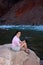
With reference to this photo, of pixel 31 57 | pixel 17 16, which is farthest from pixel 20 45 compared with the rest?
pixel 17 16

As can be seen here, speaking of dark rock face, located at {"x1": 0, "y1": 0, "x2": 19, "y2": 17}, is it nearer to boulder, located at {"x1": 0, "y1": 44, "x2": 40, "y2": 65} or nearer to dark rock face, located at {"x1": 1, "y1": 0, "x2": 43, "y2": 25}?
dark rock face, located at {"x1": 1, "y1": 0, "x2": 43, "y2": 25}

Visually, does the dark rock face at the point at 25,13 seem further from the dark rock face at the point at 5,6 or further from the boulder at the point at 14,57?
the boulder at the point at 14,57

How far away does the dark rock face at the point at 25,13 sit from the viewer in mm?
34869

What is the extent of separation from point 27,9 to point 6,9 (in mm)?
2567

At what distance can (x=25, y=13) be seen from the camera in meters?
37.0

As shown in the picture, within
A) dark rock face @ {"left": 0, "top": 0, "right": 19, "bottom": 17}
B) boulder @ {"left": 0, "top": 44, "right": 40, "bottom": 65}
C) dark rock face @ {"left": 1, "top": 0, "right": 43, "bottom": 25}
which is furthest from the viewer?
dark rock face @ {"left": 0, "top": 0, "right": 19, "bottom": 17}

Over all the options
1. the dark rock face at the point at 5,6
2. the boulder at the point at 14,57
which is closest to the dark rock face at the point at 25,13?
the dark rock face at the point at 5,6

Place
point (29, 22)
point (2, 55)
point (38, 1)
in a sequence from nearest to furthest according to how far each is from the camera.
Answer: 1. point (2, 55)
2. point (29, 22)
3. point (38, 1)

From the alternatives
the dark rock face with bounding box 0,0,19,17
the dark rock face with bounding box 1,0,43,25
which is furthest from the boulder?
the dark rock face with bounding box 0,0,19,17

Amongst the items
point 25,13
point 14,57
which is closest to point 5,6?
point 25,13

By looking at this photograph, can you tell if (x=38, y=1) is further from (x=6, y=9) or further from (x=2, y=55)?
(x=2, y=55)

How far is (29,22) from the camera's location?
1347 inches

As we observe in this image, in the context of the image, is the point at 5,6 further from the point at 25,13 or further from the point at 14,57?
the point at 14,57

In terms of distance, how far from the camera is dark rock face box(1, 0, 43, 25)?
34869 mm
